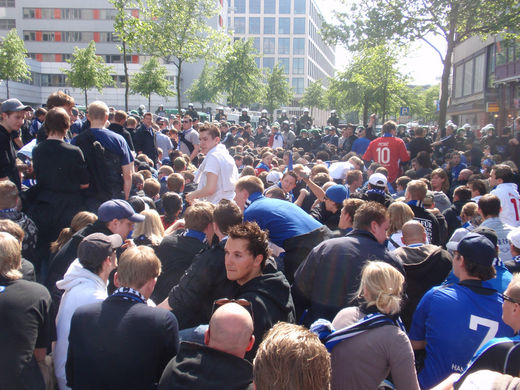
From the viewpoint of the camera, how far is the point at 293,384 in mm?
1933

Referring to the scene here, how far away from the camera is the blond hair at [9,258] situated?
3.26 m

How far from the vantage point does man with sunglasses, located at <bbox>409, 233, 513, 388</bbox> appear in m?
3.32

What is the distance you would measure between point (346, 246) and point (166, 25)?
23374 millimetres

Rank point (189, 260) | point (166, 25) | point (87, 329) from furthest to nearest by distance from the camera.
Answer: point (166, 25) < point (189, 260) < point (87, 329)

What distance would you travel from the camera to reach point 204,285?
3629mm

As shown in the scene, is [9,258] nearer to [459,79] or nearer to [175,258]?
[175,258]

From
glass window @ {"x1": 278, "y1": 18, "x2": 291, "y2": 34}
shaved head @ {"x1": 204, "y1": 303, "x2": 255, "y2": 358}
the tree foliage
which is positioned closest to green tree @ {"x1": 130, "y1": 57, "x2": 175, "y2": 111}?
the tree foliage

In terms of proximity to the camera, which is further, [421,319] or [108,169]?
[108,169]

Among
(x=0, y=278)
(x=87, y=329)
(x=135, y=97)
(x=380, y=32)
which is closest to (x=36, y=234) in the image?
(x=0, y=278)

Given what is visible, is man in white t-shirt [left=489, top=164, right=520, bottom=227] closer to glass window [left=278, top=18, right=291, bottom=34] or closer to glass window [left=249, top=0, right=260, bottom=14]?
glass window [left=278, top=18, right=291, bottom=34]

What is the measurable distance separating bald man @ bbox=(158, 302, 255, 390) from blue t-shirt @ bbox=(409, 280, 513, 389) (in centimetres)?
158

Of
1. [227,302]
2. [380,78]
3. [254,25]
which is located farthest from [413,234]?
[254,25]

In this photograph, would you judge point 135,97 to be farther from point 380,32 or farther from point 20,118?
point 20,118

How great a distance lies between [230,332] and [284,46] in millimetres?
103235
